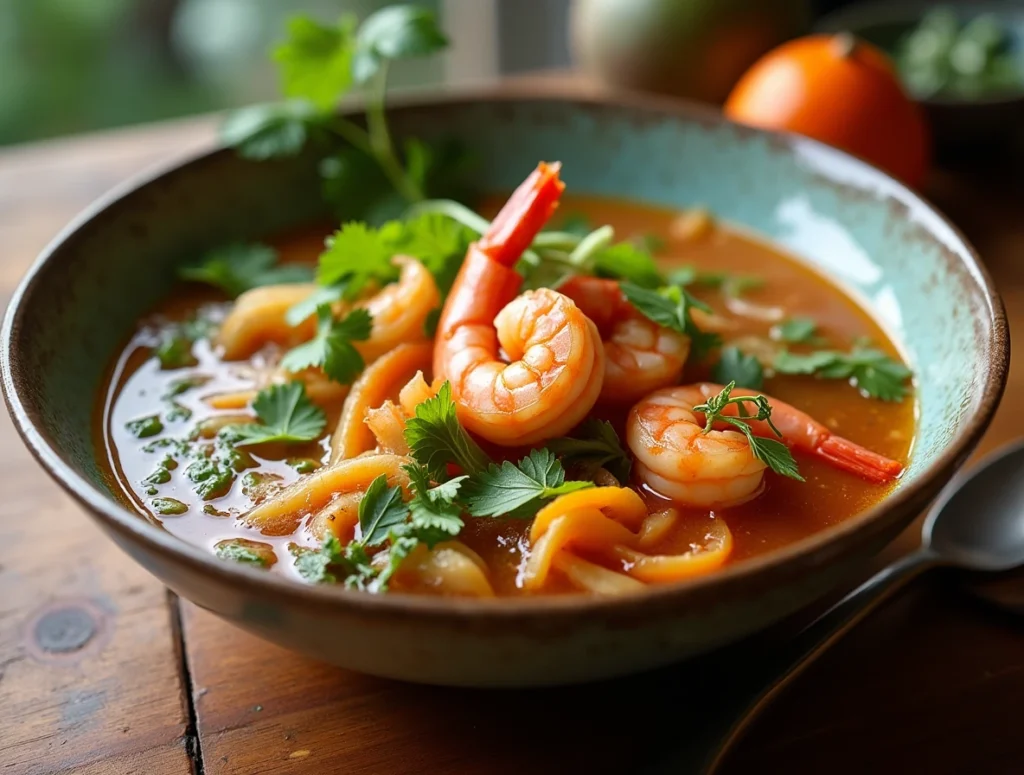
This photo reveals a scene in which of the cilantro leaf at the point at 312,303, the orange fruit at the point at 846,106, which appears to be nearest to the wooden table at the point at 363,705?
the cilantro leaf at the point at 312,303

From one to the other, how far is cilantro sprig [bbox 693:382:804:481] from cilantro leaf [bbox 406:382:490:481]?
36 centimetres

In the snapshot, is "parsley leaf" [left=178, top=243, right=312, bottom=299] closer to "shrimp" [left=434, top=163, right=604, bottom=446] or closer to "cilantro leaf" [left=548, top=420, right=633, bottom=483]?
"shrimp" [left=434, top=163, right=604, bottom=446]

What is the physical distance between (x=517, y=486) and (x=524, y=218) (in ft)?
1.61

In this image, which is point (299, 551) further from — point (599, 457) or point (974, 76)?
point (974, 76)

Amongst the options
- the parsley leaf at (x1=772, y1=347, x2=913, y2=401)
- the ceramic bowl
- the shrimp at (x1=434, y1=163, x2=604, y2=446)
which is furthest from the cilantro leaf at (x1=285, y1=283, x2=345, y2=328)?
the ceramic bowl

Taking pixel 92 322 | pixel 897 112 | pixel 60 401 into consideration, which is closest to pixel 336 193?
pixel 92 322

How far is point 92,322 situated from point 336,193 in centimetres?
69

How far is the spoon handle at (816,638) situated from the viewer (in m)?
1.47

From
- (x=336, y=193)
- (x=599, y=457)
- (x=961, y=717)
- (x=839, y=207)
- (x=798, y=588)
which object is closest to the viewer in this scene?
(x=798, y=588)

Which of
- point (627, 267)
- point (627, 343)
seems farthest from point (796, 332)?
point (627, 343)

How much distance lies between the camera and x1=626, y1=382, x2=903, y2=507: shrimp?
5.31ft

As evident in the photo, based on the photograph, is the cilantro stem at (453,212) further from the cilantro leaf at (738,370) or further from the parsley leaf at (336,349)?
the cilantro leaf at (738,370)

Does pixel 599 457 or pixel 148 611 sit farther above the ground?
pixel 599 457

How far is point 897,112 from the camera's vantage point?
8.66 feet
